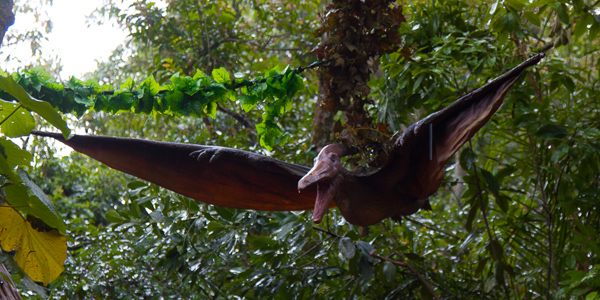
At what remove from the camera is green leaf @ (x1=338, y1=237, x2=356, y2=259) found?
1448 millimetres

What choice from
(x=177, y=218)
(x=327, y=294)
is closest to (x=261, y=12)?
(x=177, y=218)

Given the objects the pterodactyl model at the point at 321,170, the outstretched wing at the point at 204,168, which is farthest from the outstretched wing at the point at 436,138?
the outstretched wing at the point at 204,168

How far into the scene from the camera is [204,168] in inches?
48.1

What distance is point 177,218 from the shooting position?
1789 mm

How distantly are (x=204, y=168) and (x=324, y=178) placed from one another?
1.20 ft

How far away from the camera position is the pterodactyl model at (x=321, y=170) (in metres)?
0.96

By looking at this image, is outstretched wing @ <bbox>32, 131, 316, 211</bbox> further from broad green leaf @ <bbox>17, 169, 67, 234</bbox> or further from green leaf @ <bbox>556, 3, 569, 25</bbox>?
green leaf @ <bbox>556, 3, 569, 25</bbox>

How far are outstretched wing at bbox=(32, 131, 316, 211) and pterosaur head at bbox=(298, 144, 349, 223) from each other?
13 cm

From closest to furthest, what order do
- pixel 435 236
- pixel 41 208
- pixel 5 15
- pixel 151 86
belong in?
1. pixel 41 208
2. pixel 151 86
3. pixel 5 15
4. pixel 435 236

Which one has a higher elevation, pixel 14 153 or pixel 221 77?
pixel 221 77

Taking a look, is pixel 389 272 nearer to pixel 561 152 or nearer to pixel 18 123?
pixel 561 152

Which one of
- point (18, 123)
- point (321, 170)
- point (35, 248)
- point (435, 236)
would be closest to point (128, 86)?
point (18, 123)

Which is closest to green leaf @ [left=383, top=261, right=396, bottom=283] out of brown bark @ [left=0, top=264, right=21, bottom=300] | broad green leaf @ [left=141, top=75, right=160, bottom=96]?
broad green leaf @ [left=141, top=75, right=160, bottom=96]

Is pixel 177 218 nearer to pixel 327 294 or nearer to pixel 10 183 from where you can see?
pixel 327 294
